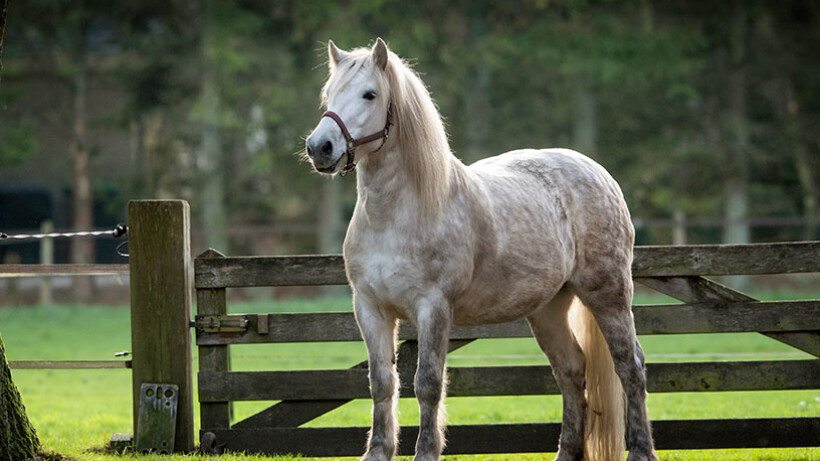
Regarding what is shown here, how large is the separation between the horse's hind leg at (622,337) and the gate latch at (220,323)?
206cm

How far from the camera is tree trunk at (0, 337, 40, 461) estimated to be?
4.74m

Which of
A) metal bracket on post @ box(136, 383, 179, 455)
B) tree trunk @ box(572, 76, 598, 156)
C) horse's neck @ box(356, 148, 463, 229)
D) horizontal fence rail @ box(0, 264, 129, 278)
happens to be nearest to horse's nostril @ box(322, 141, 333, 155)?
horse's neck @ box(356, 148, 463, 229)

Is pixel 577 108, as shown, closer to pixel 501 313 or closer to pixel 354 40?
pixel 354 40

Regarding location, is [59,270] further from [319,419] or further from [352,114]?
[319,419]

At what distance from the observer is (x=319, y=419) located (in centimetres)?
859

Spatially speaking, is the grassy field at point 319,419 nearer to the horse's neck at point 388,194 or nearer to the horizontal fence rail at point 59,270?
the horizontal fence rail at point 59,270

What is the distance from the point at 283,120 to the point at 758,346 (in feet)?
45.7

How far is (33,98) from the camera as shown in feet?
85.8

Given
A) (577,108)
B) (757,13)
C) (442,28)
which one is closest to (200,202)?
(442,28)

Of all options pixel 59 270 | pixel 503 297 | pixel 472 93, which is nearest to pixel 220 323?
pixel 59 270

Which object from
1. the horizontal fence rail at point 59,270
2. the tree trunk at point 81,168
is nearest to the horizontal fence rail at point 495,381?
the horizontal fence rail at point 59,270

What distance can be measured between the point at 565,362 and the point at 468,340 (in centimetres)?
71

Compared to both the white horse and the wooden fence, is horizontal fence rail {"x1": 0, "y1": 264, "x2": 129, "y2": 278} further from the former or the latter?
the white horse

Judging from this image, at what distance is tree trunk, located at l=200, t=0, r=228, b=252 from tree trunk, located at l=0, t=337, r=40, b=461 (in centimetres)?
1696
